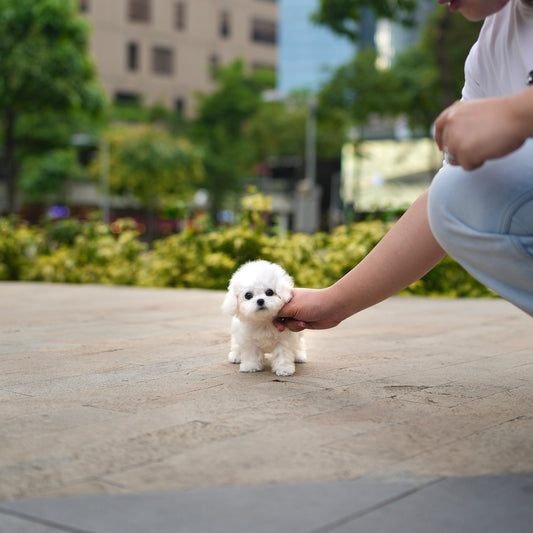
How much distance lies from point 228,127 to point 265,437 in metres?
48.7

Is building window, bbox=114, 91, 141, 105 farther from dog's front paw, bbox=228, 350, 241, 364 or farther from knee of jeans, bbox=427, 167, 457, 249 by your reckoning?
knee of jeans, bbox=427, 167, 457, 249

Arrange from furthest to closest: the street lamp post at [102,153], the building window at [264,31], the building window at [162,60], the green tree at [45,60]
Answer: the building window at [264,31], the building window at [162,60], the street lamp post at [102,153], the green tree at [45,60]

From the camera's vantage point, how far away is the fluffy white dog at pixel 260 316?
11.4 ft

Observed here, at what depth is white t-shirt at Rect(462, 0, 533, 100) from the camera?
2.23 metres

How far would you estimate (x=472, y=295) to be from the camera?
30.1 ft

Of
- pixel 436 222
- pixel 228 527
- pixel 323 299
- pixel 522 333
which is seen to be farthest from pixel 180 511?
pixel 522 333

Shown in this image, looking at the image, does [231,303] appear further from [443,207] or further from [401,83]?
[401,83]

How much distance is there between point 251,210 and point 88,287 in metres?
2.05

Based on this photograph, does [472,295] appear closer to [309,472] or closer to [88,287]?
[88,287]

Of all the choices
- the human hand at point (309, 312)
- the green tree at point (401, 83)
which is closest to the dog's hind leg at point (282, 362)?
the human hand at point (309, 312)

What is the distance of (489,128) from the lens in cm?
183

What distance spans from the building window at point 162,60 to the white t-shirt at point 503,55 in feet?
200

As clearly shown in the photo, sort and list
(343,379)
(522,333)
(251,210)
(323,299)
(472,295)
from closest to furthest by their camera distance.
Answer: (323,299), (343,379), (522,333), (472,295), (251,210)

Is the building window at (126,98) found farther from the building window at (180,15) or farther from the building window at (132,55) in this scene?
the building window at (180,15)
